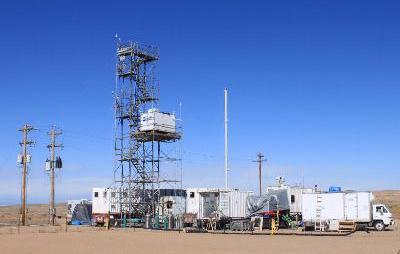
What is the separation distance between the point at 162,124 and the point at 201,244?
71.4 ft

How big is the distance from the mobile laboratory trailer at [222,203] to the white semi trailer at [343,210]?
5.07 metres

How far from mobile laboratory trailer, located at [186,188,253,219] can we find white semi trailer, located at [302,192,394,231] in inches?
200

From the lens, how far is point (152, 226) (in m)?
45.1

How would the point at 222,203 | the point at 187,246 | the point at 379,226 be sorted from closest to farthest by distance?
the point at 187,246 → the point at 379,226 → the point at 222,203

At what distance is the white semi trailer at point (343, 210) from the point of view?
132ft

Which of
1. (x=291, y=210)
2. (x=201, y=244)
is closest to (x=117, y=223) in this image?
(x=291, y=210)

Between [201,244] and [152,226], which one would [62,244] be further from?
[152,226]

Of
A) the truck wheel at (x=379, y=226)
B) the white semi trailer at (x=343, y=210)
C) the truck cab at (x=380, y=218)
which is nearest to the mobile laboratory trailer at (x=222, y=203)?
the white semi trailer at (x=343, y=210)

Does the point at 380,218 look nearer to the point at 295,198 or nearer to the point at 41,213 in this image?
the point at 295,198

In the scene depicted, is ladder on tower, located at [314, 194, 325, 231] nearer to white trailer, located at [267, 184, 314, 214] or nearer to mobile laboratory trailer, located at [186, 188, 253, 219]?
white trailer, located at [267, 184, 314, 214]

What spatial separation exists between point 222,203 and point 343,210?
353 inches

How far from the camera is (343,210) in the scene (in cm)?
4075

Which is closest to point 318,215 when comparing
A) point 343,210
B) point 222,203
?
point 343,210

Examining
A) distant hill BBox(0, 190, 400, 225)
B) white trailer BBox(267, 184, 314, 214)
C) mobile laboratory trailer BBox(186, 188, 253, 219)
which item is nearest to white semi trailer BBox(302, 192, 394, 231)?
white trailer BBox(267, 184, 314, 214)
